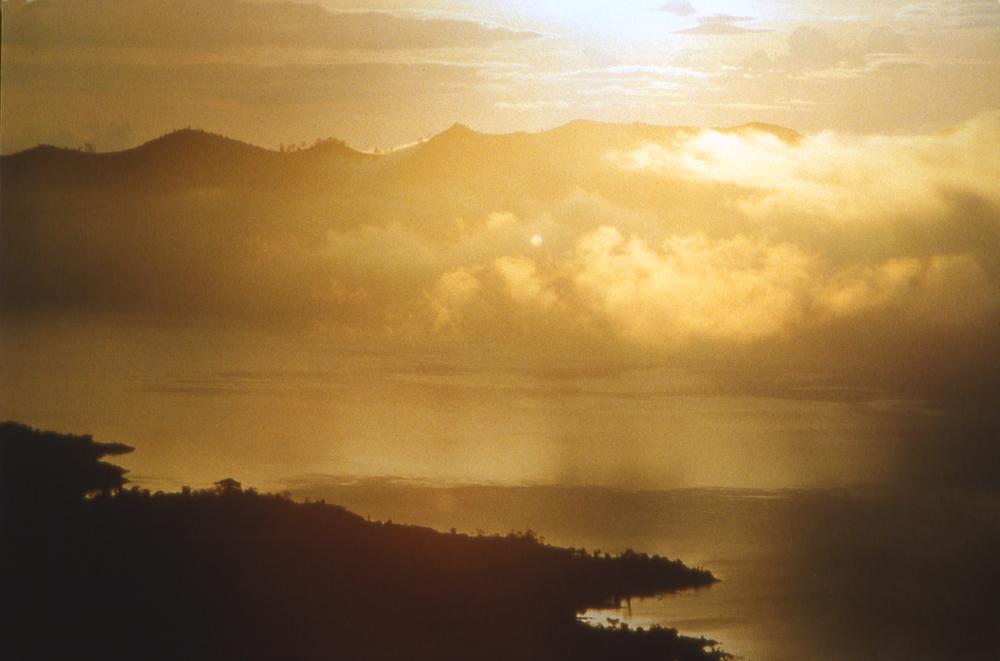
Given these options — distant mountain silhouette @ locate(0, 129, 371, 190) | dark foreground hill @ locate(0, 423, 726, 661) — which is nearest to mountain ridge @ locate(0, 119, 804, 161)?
distant mountain silhouette @ locate(0, 129, 371, 190)

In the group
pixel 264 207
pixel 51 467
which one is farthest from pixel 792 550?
pixel 51 467

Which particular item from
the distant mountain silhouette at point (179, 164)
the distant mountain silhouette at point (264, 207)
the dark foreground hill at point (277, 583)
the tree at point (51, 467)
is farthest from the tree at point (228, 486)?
the distant mountain silhouette at point (179, 164)

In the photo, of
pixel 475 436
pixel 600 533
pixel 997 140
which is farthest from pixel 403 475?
pixel 997 140

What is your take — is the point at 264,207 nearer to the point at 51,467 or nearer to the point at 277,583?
the point at 51,467

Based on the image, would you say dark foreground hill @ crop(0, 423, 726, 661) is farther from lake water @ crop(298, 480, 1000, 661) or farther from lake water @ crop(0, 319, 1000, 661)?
lake water @ crop(0, 319, 1000, 661)

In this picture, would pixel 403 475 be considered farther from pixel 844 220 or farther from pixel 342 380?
pixel 844 220
